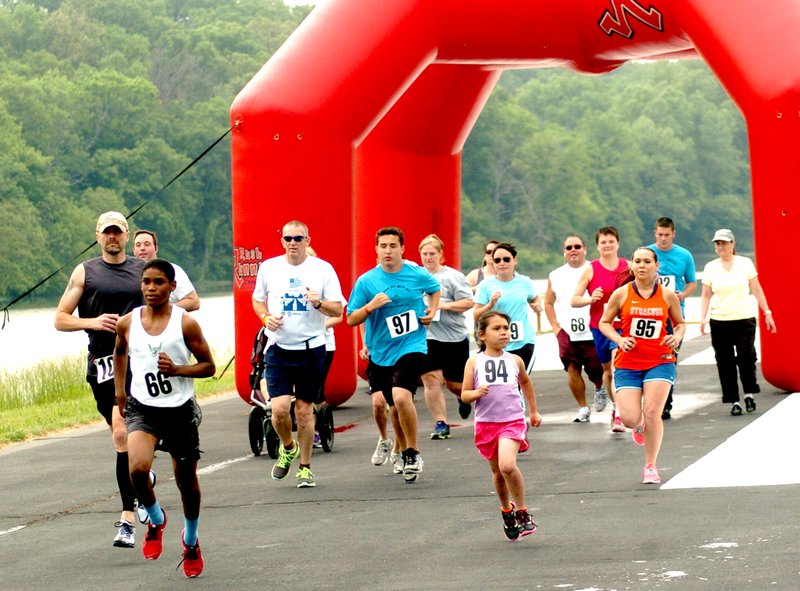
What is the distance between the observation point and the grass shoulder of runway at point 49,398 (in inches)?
618

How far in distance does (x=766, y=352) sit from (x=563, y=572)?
779cm

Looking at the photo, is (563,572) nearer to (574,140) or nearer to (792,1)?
(792,1)

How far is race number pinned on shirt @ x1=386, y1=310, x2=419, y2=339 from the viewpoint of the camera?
36.8 feet

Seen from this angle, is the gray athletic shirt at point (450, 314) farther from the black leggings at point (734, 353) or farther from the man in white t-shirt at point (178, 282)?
the man in white t-shirt at point (178, 282)

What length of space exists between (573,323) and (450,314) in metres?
Answer: 1.07

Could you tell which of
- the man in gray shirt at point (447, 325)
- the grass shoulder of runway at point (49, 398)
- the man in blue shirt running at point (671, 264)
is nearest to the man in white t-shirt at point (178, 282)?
the man in gray shirt at point (447, 325)

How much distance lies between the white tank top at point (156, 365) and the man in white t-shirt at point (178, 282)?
115 cm

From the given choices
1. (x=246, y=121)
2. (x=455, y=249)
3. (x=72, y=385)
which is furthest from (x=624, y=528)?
(x=72, y=385)

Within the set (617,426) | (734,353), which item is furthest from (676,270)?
(617,426)

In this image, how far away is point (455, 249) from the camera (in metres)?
20.0

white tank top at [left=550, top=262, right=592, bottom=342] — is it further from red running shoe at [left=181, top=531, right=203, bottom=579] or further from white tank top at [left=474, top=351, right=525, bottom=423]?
red running shoe at [left=181, top=531, right=203, bottom=579]

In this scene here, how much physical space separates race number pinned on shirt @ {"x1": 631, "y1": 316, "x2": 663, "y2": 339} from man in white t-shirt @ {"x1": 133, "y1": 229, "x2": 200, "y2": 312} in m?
2.77

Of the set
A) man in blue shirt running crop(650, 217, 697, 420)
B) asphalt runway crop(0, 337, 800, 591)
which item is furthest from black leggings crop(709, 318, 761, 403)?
man in blue shirt running crop(650, 217, 697, 420)

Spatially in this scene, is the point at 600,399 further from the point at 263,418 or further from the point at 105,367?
the point at 105,367
